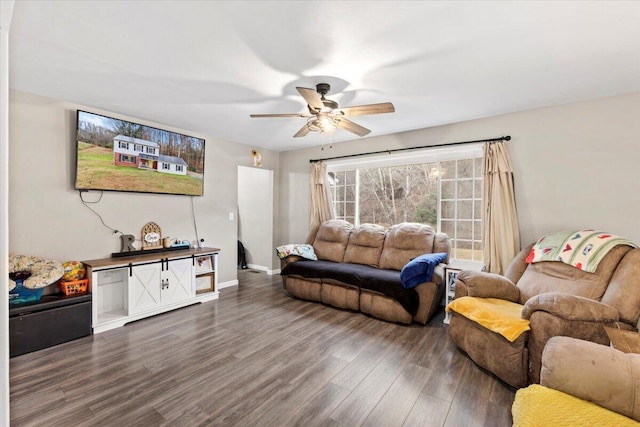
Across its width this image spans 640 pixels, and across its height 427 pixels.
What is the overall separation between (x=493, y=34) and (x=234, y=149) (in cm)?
391

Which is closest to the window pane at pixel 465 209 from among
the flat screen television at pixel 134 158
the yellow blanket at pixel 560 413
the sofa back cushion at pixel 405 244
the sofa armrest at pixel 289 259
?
the sofa back cushion at pixel 405 244

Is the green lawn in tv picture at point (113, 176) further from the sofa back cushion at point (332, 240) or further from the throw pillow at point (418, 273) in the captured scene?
the throw pillow at point (418, 273)

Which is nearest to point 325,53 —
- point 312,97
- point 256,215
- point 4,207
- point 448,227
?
point 312,97

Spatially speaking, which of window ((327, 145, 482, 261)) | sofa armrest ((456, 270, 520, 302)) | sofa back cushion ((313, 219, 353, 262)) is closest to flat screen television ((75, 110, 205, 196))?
sofa back cushion ((313, 219, 353, 262))

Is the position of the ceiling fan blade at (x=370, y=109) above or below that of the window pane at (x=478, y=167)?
above

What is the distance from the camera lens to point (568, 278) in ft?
7.75

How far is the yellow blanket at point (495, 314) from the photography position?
6.43ft

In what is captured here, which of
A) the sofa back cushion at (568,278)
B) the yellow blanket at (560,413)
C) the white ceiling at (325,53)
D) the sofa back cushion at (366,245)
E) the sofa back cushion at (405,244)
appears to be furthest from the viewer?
the sofa back cushion at (366,245)

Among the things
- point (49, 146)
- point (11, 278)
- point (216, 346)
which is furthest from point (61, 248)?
point (216, 346)

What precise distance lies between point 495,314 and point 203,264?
3567 millimetres

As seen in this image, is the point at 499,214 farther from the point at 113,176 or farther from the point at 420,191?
the point at 113,176

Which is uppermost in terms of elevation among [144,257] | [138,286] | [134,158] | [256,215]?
[134,158]

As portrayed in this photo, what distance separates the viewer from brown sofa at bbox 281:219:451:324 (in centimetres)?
304

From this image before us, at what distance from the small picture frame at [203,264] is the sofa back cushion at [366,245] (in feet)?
6.68
